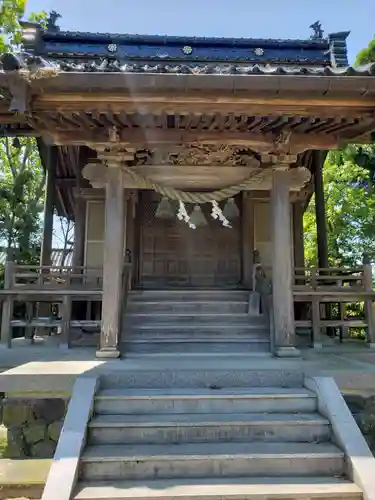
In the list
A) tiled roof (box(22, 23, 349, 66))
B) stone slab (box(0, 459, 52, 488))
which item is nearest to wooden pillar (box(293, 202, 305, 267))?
tiled roof (box(22, 23, 349, 66))

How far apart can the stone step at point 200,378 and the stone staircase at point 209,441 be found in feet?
0.04

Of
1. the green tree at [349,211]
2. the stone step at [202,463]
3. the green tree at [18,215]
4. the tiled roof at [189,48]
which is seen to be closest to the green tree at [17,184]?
the green tree at [18,215]

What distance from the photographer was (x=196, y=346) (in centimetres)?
661

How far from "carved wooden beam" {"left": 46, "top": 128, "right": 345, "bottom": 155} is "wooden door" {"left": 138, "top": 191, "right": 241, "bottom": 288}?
398 cm

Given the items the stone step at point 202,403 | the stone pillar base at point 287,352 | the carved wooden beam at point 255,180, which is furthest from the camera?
the carved wooden beam at point 255,180

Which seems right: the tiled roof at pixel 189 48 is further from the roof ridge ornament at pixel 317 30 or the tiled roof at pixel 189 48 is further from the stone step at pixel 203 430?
the stone step at pixel 203 430

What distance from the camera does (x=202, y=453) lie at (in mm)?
3564

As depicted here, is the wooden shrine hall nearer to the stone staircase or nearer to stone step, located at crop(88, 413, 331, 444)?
the stone staircase

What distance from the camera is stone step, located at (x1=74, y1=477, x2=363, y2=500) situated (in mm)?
3152

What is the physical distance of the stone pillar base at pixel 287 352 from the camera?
5801 millimetres

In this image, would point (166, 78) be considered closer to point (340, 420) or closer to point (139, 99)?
point (139, 99)

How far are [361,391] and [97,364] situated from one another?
331cm

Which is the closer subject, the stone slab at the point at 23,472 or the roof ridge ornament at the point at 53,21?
the stone slab at the point at 23,472

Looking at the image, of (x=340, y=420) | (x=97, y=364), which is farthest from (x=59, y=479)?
(x=340, y=420)
